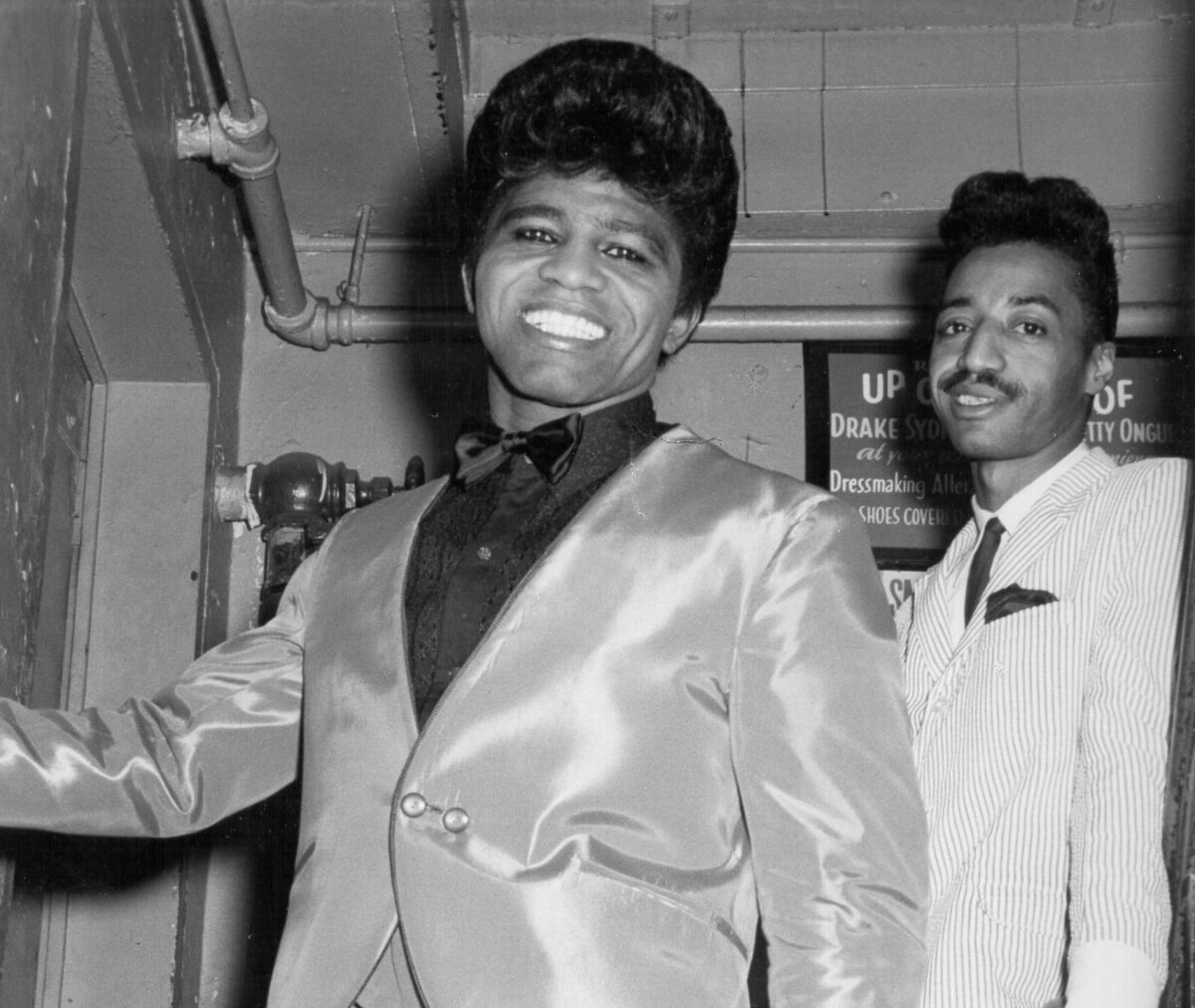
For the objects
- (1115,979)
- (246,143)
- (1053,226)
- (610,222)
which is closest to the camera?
(1115,979)

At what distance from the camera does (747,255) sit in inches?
147

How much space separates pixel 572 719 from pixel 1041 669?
589mm

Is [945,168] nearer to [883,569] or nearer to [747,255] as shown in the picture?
[747,255]

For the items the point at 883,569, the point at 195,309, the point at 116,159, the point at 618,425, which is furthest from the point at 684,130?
the point at 883,569

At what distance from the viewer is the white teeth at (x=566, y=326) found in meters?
1.51

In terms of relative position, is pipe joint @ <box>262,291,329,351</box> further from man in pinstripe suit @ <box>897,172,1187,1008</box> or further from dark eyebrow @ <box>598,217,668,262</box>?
dark eyebrow @ <box>598,217,668,262</box>

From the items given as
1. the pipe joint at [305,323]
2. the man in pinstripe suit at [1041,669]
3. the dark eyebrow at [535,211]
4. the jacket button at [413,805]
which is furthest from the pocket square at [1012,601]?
→ the pipe joint at [305,323]

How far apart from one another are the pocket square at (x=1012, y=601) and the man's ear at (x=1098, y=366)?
0.37m

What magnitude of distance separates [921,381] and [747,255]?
501 millimetres

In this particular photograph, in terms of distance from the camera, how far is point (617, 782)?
1262 mm

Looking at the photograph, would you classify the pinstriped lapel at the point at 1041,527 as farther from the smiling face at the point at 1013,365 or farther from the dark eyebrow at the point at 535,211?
the dark eyebrow at the point at 535,211

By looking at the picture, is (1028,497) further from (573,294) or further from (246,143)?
(246,143)

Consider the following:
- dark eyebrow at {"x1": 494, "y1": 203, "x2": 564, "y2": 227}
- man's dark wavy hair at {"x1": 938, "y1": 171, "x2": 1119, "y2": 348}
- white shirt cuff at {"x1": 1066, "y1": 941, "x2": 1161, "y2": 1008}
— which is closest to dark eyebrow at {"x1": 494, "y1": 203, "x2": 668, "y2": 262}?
dark eyebrow at {"x1": 494, "y1": 203, "x2": 564, "y2": 227}

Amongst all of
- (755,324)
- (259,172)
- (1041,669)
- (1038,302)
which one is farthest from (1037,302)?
(259,172)
